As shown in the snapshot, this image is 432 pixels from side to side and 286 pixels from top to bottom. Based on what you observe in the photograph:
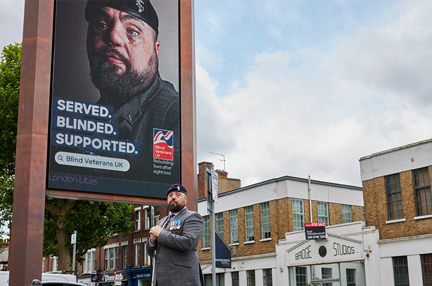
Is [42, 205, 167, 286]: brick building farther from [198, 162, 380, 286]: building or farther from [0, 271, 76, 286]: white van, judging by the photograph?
[0, 271, 76, 286]: white van

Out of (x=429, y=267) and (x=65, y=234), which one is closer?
(x=429, y=267)

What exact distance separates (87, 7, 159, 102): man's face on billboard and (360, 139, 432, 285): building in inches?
636

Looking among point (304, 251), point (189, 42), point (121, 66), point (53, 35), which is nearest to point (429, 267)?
point (304, 251)

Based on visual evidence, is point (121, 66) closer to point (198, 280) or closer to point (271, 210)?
point (198, 280)

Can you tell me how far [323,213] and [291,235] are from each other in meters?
4.20

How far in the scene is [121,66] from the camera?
15055mm

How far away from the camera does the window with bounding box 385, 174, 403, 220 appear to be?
88.4 feet

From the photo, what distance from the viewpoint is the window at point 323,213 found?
36531 millimetres

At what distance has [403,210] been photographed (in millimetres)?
26578

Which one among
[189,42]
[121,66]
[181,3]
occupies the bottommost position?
[121,66]

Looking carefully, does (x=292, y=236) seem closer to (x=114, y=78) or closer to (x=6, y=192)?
(x=6, y=192)

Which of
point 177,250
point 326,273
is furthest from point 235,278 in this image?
point 177,250

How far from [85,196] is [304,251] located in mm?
21014

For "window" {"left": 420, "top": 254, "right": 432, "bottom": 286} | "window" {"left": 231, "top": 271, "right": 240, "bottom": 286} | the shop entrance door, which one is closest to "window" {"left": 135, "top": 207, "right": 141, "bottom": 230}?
"window" {"left": 231, "top": 271, "right": 240, "bottom": 286}
